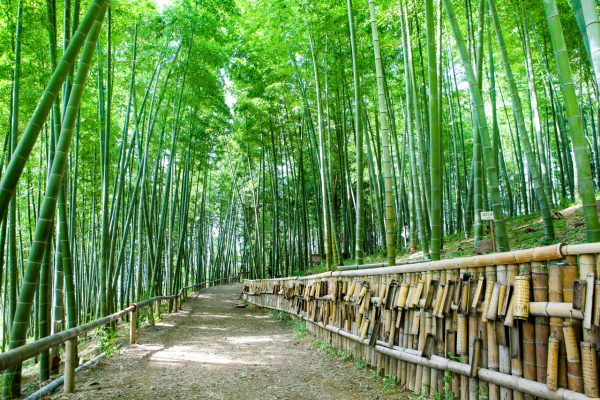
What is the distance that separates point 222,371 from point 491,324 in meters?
2.30

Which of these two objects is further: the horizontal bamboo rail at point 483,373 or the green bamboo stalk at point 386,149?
the green bamboo stalk at point 386,149

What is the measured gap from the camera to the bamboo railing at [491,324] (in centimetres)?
144

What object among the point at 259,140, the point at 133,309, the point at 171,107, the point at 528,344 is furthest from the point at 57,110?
the point at 259,140

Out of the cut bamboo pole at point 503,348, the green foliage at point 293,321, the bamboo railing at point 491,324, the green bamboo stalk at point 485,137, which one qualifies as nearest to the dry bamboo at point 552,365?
the bamboo railing at point 491,324

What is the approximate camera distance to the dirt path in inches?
105

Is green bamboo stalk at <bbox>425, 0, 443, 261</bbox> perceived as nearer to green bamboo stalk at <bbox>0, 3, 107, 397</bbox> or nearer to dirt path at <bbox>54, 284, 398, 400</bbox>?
dirt path at <bbox>54, 284, 398, 400</bbox>

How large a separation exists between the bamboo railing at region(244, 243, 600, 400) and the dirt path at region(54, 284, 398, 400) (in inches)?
15.2

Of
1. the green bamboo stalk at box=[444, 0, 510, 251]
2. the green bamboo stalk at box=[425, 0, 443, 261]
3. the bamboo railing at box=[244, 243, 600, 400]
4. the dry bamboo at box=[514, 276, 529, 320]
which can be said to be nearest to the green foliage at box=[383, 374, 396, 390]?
the bamboo railing at box=[244, 243, 600, 400]

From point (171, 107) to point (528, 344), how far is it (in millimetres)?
7179

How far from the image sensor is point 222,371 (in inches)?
129

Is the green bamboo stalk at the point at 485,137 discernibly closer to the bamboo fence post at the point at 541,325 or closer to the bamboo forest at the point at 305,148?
the bamboo forest at the point at 305,148

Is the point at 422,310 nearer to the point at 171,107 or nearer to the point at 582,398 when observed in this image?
the point at 582,398

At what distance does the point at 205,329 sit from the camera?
585 cm

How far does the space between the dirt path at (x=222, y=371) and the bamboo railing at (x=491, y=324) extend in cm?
39
